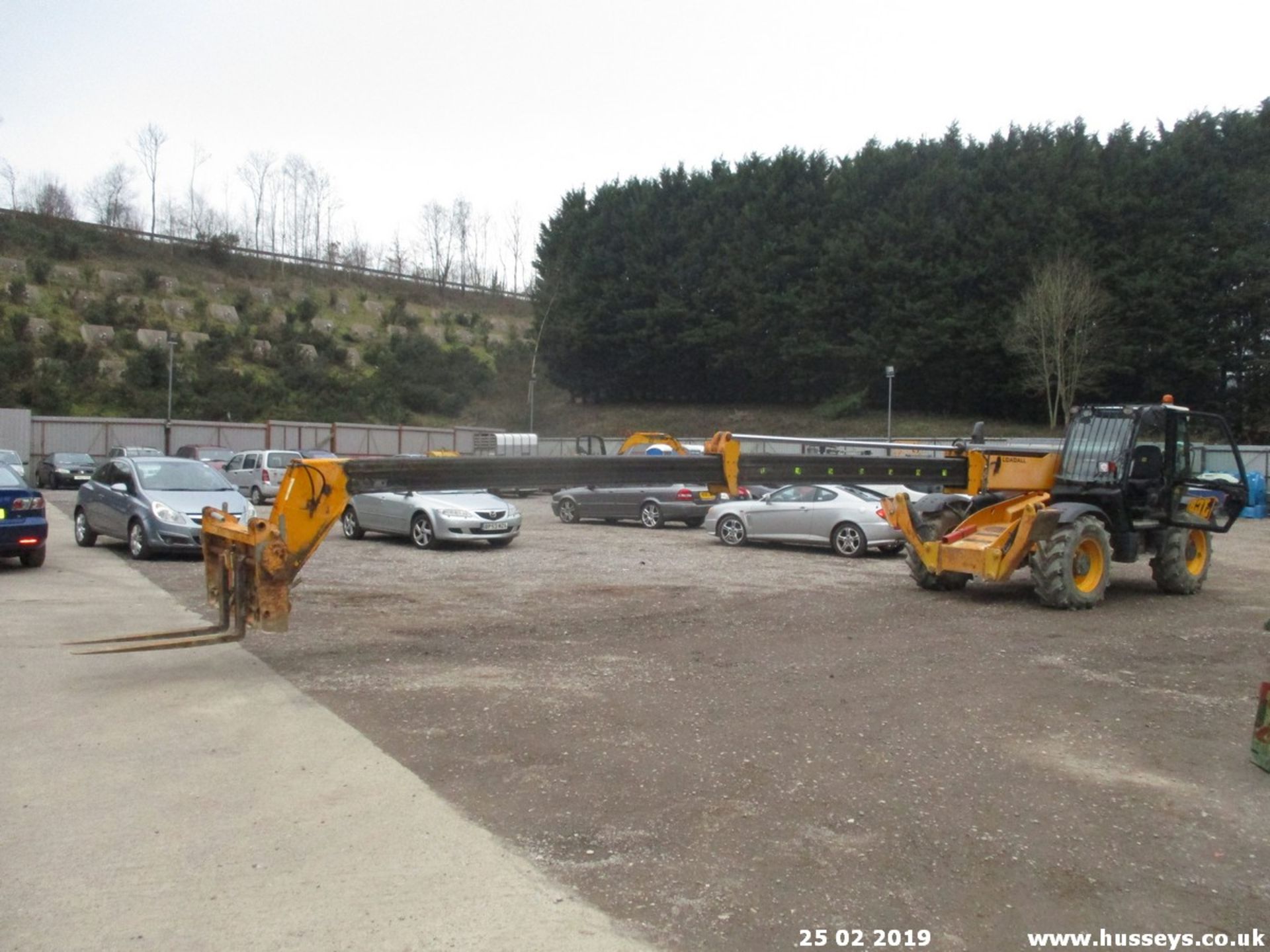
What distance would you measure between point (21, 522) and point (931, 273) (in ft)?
141

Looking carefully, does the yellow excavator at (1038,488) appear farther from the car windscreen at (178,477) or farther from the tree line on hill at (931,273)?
the tree line on hill at (931,273)

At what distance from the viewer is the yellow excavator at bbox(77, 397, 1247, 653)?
34.2 feet

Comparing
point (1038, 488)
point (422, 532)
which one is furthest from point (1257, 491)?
point (422, 532)

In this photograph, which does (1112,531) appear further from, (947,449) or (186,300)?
(186,300)

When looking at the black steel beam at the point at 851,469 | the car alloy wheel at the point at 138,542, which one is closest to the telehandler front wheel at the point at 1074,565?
the black steel beam at the point at 851,469

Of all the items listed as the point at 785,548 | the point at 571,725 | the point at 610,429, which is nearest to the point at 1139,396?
the point at 610,429

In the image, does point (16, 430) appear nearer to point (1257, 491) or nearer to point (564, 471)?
point (564, 471)

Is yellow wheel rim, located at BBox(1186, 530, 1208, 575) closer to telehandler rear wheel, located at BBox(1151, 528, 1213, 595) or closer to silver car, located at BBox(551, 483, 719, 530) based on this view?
telehandler rear wheel, located at BBox(1151, 528, 1213, 595)

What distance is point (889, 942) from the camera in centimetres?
407

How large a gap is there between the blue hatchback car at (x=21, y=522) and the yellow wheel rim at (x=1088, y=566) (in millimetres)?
13543

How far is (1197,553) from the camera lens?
583 inches

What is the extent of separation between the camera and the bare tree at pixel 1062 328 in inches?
1714

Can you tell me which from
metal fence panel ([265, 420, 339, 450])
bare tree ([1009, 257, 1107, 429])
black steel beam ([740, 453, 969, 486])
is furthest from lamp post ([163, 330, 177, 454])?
black steel beam ([740, 453, 969, 486])

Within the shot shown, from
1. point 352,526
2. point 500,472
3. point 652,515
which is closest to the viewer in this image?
point 500,472
